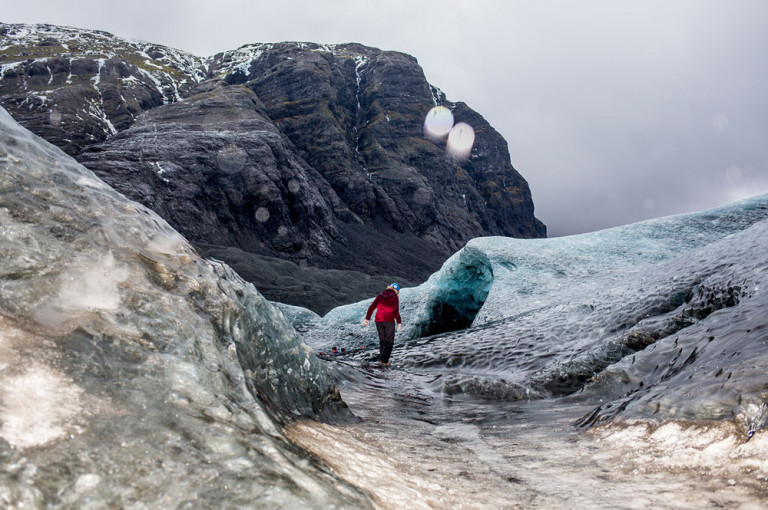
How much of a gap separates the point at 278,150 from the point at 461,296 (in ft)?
184

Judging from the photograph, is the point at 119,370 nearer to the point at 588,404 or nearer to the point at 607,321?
the point at 588,404

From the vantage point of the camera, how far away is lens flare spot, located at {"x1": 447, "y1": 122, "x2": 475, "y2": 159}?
121 metres

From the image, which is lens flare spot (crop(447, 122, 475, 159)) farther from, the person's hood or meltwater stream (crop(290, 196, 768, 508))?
meltwater stream (crop(290, 196, 768, 508))

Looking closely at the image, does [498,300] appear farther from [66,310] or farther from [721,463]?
[66,310]

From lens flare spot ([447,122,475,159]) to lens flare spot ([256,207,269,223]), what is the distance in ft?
244

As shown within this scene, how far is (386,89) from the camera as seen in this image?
110m

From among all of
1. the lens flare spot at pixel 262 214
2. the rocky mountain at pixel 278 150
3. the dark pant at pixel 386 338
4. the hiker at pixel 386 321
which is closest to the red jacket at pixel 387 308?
the hiker at pixel 386 321

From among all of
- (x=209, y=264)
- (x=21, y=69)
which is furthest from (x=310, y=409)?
(x=21, y=69)

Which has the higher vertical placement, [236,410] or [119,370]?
[119,370]

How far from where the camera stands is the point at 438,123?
116 metres

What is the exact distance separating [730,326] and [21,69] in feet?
320

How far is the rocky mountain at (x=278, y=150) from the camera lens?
48.4 meters

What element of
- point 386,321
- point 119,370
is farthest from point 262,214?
point 119,370

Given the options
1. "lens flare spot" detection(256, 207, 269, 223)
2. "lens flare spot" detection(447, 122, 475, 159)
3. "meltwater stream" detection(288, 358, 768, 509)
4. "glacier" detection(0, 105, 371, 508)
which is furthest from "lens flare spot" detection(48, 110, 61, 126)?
"lens flare spot" detection(447, 122, 475, 159)
